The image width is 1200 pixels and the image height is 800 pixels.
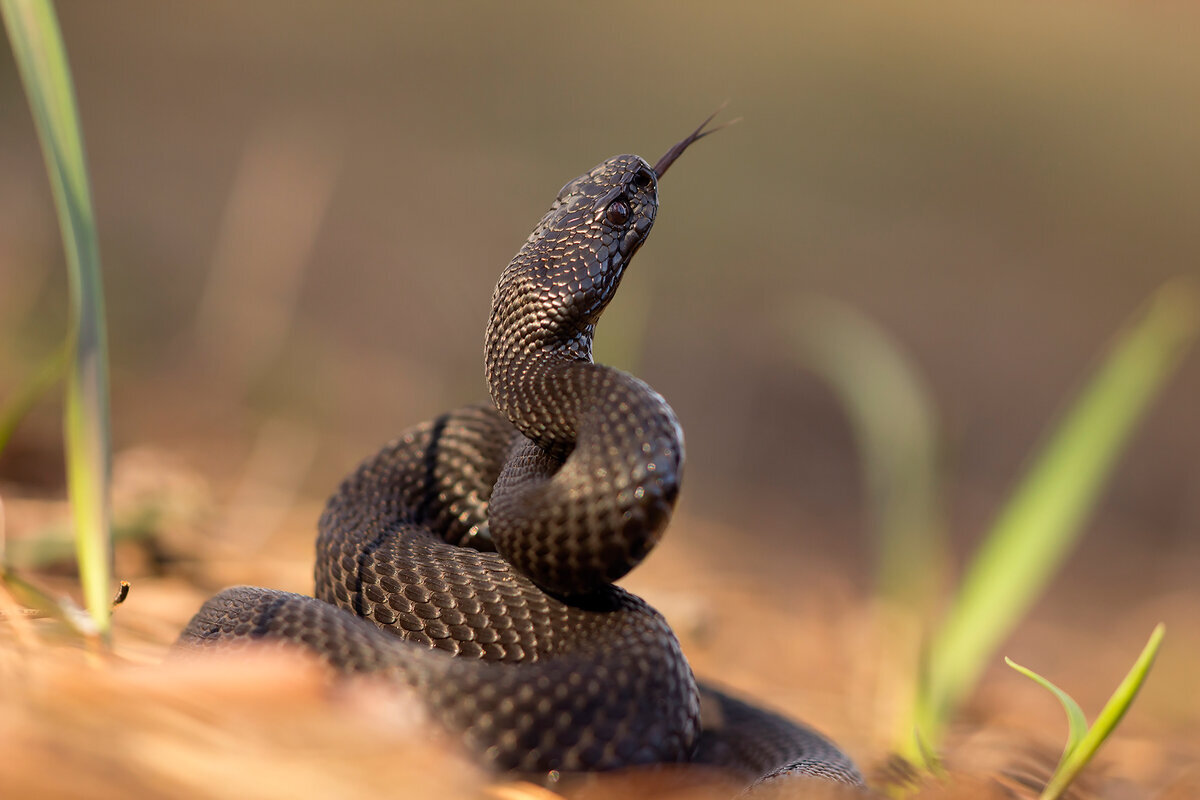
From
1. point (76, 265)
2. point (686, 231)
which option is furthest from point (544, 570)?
point (686, 231)

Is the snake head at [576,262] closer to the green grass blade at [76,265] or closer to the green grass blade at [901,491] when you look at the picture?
the green grass blade at [76,265]

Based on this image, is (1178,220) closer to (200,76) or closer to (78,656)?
(200,76)

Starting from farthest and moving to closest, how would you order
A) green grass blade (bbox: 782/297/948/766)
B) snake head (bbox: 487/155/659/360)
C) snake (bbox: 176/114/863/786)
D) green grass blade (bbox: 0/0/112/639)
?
green grass blade (bbox: 782/297/948/766) < snake head (bbox: 487/155/659/360) < green grass blade (bbox: 0/0/112/639) < snake (bbox: 176/114/863/786)

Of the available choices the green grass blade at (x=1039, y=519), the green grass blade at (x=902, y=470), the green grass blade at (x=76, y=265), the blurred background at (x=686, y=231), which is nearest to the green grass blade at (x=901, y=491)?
the green grass blade at (x=902, y=470)

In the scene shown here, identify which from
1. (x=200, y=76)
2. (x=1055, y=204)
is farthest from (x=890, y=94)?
(x=200, y=76)

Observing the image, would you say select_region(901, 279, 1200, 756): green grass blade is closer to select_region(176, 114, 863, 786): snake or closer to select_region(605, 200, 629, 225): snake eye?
select_region(176, 114, 863, 786): snake

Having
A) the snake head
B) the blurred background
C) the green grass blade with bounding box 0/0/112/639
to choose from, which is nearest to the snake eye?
the snake head
